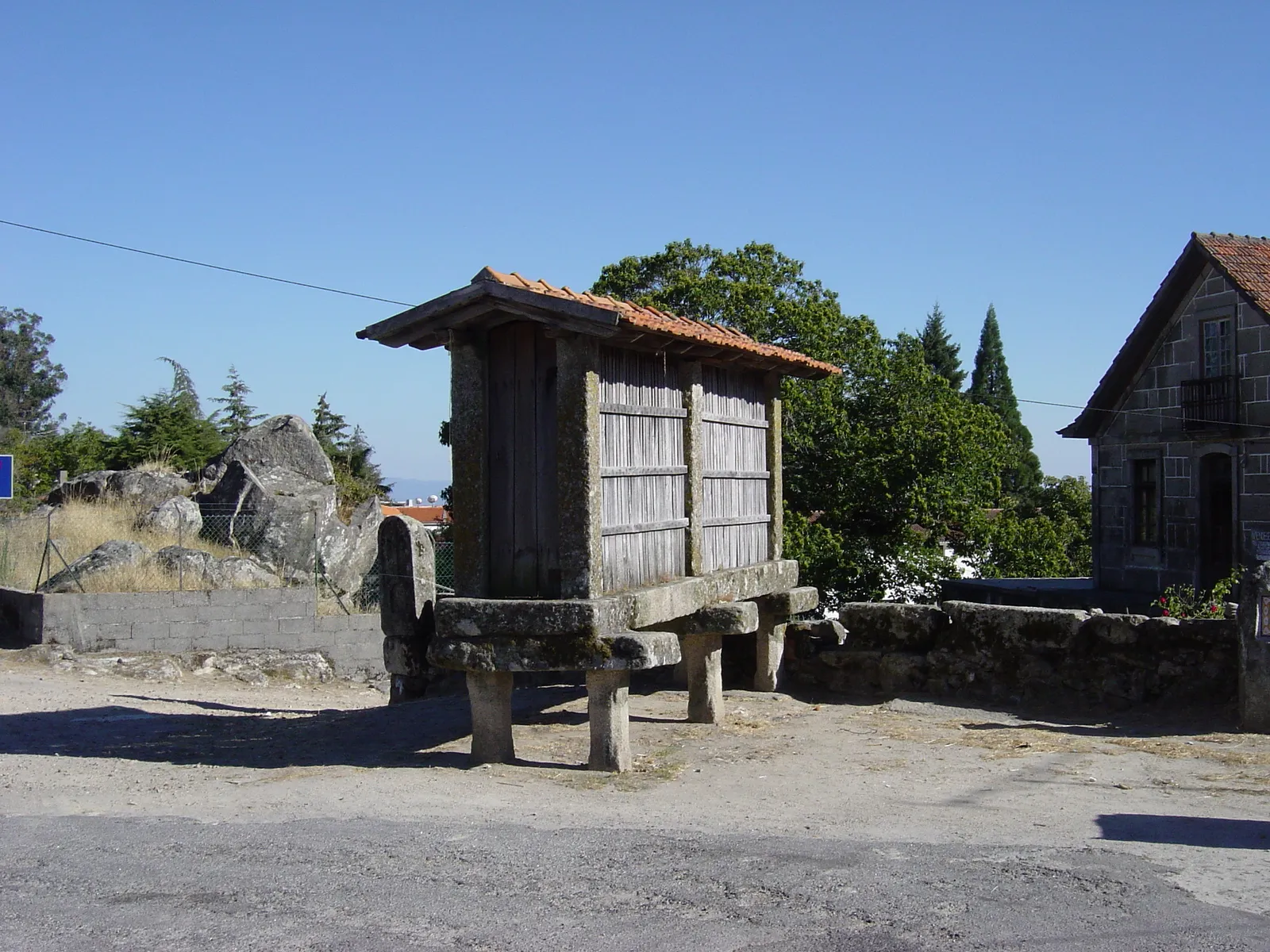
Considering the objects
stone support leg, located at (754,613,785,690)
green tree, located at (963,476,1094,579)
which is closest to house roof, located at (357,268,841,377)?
stone support leg, located at (754,613,785,690)

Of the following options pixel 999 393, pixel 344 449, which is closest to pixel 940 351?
pixel 999 393

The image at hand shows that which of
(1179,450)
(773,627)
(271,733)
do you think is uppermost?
(1179,450)

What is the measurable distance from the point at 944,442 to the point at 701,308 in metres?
6.00

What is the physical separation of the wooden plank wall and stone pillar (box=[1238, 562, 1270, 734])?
16.7 feet

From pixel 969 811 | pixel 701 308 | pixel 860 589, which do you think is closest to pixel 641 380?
pixel 969 811

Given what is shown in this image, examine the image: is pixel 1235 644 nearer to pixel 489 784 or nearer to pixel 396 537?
pixel 489 784

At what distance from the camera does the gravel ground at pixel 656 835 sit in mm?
4633

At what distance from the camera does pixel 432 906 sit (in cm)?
489

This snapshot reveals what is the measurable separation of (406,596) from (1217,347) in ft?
49.2

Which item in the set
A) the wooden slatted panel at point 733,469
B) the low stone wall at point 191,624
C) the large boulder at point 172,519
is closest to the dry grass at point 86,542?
the large boulder at point 172,519

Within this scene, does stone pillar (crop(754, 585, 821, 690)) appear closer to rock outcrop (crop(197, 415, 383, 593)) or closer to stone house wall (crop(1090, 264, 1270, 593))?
rock outcrop (crop(197, 415, 383, 593))

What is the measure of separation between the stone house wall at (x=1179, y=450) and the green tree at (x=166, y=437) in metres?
17.6

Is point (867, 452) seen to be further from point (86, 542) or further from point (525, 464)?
point (525, 464)

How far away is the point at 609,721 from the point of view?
7660mm
